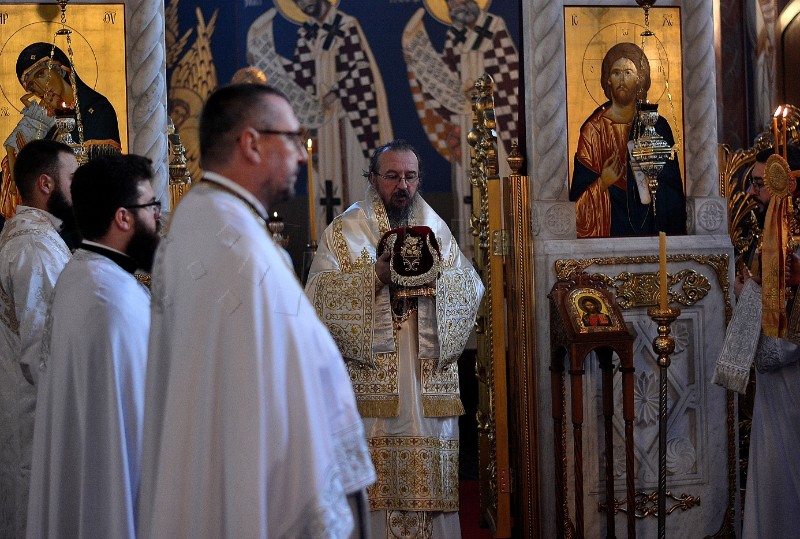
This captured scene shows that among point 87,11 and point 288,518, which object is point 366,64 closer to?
point 87,11

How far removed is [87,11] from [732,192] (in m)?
3.78

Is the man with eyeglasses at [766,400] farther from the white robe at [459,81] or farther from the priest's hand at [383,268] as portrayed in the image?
the white robe at [459,81]

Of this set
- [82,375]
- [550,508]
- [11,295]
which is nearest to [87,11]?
[11,295]

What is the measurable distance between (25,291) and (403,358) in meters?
1.60

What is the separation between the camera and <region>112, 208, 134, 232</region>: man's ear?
324 centimetres

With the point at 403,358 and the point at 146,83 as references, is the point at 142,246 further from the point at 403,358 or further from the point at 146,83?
the point at 146,83

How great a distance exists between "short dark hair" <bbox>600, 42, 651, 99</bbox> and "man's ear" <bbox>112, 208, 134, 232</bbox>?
2755 millimetres

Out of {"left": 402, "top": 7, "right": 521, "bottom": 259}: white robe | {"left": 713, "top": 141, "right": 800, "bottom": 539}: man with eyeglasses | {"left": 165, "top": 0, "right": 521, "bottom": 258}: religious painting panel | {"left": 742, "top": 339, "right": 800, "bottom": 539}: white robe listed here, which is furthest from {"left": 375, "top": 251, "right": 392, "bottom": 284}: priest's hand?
{"left": 402, "top": 7, "right": 521, "bottom": 259}: white robe

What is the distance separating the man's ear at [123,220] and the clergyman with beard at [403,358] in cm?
138

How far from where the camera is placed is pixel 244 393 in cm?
228

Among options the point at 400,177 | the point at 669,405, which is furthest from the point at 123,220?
the point at 669,405

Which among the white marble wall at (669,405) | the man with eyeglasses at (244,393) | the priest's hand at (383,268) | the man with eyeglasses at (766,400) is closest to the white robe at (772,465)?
the man with eyeglasses at (766,400)

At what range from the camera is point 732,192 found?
6.11 m

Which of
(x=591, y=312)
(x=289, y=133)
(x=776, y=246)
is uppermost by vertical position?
(x=289, y=133)
